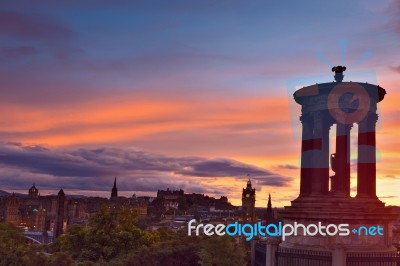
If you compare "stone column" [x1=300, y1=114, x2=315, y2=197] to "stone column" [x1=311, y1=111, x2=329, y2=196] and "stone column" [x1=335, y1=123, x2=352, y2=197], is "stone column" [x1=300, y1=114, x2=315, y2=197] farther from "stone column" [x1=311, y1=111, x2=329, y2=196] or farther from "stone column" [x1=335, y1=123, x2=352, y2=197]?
"stone column" [x1=335, y1=123, x2=352, y2=197]

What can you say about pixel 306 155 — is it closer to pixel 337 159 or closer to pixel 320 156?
Result: pixel 320 156

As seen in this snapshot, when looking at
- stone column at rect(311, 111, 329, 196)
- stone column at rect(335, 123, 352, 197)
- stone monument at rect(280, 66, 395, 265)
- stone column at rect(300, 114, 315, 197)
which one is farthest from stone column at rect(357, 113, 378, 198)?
stone column at rect(300, 114, 315, 197)

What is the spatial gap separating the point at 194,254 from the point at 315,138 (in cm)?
1173

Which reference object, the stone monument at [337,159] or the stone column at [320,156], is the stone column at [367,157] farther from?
the stone column at [320,156]

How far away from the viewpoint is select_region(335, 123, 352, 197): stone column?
32281mm

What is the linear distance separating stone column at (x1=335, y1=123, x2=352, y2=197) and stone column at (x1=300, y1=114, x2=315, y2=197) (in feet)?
5.78

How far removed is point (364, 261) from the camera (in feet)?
80.0

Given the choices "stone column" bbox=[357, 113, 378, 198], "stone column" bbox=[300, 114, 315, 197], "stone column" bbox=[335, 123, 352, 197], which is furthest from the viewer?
"stone column" bbox=[300, 114, 315, 197]

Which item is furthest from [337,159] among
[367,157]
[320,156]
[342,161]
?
[367,157]

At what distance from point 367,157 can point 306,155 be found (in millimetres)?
3894

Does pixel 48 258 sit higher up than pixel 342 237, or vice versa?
pixel 342 237

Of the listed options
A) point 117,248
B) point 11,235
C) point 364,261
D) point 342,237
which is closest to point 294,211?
point 342,237

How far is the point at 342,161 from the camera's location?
107ft

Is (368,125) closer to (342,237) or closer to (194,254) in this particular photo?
(342,237)
